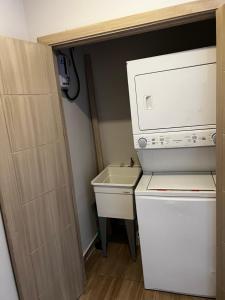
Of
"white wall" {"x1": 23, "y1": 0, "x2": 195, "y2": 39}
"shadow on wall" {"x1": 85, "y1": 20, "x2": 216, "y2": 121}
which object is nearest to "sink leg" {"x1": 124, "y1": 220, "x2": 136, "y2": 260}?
"shadow on wall" {"x1": 85, "y1": 20, "x2": 216, "y2": 121}

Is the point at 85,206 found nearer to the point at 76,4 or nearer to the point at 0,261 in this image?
the point at 0,261

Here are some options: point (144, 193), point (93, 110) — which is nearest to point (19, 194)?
point (144, 193)

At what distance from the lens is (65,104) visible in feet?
6.86

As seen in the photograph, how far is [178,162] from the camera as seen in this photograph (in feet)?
6.04

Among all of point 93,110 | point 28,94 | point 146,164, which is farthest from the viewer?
point 93,110

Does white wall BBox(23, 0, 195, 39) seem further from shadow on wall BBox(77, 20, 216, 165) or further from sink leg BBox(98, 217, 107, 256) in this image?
sink leg BBox(98, 217, 107, 256)

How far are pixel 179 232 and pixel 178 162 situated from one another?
0.53 m

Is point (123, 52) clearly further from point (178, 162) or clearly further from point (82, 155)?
point (178, 162)

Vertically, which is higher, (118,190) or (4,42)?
(4,42)

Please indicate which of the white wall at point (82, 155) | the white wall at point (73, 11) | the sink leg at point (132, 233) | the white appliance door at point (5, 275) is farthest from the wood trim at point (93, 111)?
the white appliance door at point (5, 275)

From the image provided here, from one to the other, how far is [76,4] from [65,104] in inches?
32.2

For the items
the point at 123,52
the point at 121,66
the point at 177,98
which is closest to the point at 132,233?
the point at 177,98

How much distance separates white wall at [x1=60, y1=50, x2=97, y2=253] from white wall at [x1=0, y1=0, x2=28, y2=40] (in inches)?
25.2

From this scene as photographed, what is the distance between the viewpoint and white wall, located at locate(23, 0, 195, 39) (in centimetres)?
140
